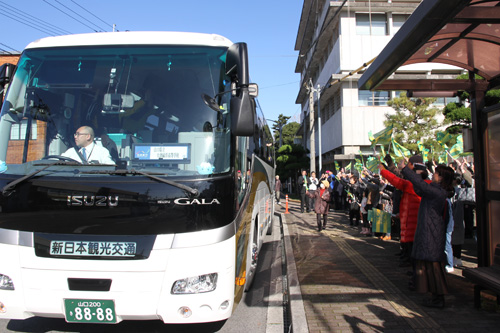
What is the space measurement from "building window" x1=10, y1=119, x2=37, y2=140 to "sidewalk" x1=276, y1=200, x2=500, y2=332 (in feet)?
11.8

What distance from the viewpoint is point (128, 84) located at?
388cm

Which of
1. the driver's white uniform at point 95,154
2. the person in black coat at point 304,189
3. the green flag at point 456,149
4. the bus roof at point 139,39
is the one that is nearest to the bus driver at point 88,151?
the driver's white uniform at point 95,154

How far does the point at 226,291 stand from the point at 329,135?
26.1 m

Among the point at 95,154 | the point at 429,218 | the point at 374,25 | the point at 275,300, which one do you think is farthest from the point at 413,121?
the point at 95,154

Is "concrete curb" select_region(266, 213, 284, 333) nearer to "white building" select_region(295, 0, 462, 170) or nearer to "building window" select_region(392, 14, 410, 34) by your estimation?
"white building" select_region(295, 0, 462, 170)

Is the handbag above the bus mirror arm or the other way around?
the other way around

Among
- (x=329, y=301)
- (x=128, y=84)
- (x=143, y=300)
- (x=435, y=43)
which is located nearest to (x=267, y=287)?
(x=329, y=301)

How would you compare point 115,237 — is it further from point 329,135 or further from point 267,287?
point 329,135

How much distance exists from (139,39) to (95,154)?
1460 millimetres

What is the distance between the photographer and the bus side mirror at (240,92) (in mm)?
3627

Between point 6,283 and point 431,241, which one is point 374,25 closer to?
point 431,241

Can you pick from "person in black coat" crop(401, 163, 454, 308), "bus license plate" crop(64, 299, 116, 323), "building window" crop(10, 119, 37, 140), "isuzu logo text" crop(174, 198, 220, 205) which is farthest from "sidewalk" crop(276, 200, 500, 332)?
"building window" crop(10, 119, 37, 140)

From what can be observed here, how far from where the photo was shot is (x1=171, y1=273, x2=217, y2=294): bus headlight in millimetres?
3324

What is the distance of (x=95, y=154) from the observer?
142 inches
